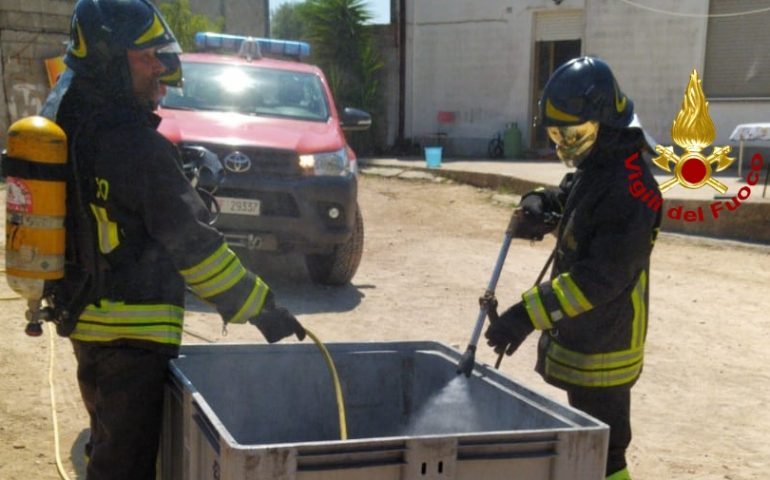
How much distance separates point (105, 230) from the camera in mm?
2561

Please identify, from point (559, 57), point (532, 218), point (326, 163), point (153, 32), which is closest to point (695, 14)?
point (559, 57)

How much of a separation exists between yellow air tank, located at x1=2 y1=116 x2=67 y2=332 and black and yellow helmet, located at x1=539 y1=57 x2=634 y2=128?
5.20 ft

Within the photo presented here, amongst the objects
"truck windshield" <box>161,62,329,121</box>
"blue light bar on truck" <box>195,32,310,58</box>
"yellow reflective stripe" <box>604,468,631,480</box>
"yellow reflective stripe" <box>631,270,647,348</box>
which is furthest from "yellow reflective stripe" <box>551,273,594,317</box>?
"blue light bar on truck" <box>195,32,310,58</box>

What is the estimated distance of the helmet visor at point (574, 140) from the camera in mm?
2926

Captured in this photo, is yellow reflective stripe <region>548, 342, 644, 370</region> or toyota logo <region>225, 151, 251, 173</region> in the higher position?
toyota logo <region>225, 151, 251, 173</region>

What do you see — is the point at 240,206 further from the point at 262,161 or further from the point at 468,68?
the point at 468,68

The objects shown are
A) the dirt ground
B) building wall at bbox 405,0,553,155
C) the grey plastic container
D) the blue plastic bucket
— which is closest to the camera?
the grey plastic container

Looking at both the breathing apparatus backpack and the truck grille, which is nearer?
the breathing apparatus backpack

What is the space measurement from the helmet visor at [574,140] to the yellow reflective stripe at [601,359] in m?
0.66

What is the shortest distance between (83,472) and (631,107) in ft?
9.03

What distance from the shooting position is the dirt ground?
13.9ft

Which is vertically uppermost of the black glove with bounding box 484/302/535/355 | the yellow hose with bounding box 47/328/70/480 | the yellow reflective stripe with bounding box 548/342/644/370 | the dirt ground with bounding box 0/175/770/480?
the black glove with bounding box 484/302/535/355

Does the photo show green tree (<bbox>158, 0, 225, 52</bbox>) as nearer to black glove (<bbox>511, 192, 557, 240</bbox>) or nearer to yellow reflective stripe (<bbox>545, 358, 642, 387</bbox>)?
black glove (<bbox>511, 192, 557, 240</bbox>)

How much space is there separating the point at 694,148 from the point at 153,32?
7.45 metres
